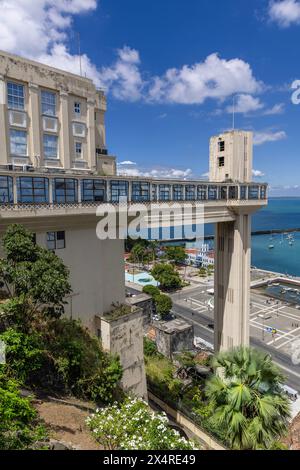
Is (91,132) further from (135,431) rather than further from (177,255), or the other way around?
(177,255)

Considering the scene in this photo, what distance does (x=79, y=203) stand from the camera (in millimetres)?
18797

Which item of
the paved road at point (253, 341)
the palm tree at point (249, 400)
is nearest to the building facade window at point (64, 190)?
the palm tree at point (249, 400)

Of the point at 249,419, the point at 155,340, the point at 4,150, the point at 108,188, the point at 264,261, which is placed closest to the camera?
the point at 249,419

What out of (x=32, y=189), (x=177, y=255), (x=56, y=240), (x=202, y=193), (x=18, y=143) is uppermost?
(x=18, y=143)

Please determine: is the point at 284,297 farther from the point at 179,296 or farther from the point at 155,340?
the point at 155,340

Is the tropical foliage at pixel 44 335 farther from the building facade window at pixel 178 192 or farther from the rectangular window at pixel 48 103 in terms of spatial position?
the rectangular window at pixel 48 103

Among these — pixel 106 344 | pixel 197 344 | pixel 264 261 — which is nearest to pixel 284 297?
pixel 197 344

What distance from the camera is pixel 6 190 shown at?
15906mm

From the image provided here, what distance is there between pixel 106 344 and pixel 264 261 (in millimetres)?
121446

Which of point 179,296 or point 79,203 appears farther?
point 179,296

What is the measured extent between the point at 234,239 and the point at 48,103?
23.9 metres

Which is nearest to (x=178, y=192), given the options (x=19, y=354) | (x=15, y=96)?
(x=15, y=96)

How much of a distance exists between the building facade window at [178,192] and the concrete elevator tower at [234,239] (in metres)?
7.03

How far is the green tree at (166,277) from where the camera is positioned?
76.3 m
